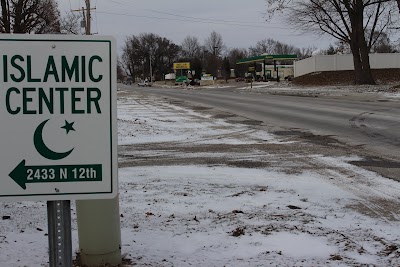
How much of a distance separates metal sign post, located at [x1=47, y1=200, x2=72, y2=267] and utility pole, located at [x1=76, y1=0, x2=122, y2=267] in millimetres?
1485

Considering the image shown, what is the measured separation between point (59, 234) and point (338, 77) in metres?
46.7

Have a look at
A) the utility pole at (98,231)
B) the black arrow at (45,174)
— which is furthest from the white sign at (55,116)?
the utility pole at (98,231)

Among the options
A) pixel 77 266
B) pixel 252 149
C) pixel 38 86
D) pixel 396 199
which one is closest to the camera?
pixel 38 86

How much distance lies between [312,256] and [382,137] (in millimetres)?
8565

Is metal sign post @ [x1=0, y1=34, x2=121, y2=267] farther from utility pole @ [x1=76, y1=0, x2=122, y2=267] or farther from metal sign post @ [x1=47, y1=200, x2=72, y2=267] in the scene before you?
utility pole @ [x1=76, y1=0, x2=122, y2=267]

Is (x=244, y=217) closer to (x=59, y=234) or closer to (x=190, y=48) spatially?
(x=59, y=234)

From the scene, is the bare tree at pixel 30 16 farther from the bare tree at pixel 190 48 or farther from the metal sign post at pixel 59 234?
the bare tree at pixel 190 48

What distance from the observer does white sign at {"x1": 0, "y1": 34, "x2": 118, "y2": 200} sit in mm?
1931

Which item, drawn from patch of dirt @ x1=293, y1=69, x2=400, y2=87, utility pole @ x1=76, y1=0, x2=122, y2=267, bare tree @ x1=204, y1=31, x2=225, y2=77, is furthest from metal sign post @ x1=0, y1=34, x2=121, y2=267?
bare tree @ x1=204, y1=31, x2=225, y2=77

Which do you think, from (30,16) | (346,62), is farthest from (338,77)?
(30,16)

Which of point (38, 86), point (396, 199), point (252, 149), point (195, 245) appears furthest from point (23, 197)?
point (252, 149)

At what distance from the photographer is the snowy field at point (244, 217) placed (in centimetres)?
379

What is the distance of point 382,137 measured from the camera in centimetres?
1150

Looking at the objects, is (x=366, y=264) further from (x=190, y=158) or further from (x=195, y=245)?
(x=190, y=158)
